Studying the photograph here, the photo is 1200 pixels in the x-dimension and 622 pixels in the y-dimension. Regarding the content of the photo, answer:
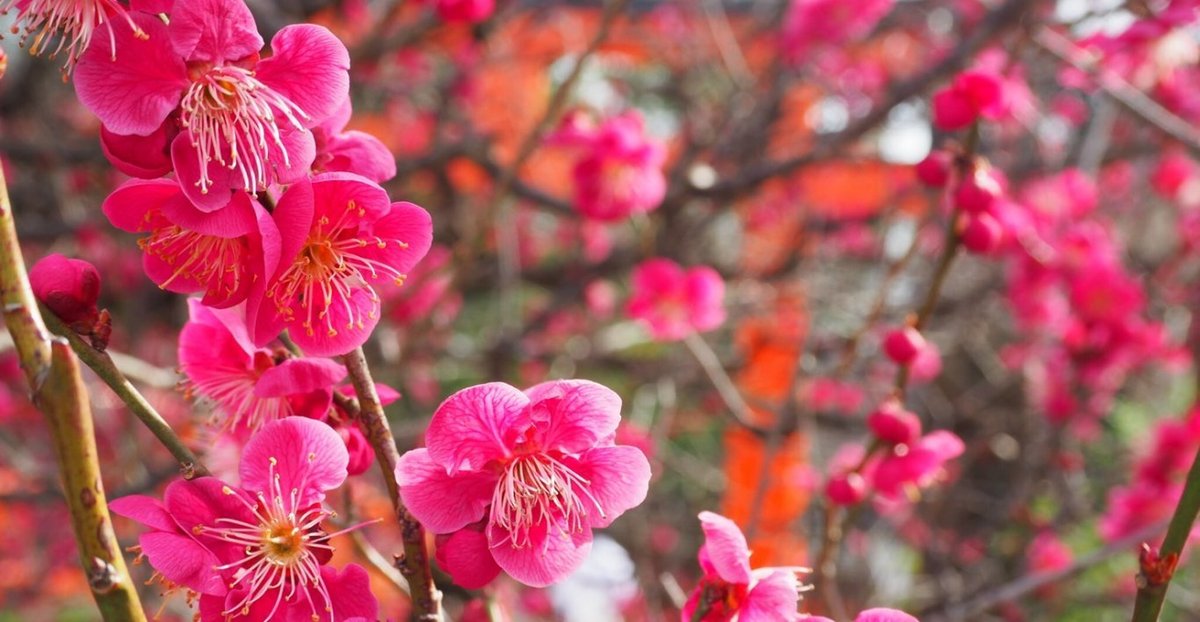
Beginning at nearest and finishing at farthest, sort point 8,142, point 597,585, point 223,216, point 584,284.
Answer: point 223,216
point 8,142
point 597,585
point 584,284

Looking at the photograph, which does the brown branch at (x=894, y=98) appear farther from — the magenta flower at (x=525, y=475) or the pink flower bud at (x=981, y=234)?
the magenta flower at (x=525, y=475)

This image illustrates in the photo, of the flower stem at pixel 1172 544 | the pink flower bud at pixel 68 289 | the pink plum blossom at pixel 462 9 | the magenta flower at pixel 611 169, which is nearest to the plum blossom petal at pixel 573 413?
the pink flower bud at pixel 68 289

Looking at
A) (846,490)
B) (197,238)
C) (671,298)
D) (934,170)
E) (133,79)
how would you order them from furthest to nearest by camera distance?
1. (671,298)
2. (934,170)
3. (846,490)
4. (197,238)
5. (133,79)

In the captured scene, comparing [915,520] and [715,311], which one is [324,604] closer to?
[715,311]

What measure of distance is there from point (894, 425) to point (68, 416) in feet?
3.24

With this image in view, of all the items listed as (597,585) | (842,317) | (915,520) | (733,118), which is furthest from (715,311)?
(915,520)

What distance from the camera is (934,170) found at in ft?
4.61

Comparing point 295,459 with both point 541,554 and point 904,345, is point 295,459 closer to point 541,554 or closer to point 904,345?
point 541,554

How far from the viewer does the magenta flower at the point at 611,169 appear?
6.89ft

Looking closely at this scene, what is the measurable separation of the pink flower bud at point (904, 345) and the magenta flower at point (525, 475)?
2.20 ft

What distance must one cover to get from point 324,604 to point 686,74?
3581 mm

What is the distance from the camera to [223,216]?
71 cm

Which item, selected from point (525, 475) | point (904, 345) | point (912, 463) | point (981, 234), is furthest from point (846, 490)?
point (525, 475)

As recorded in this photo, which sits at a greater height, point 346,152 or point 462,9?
point 346,152
